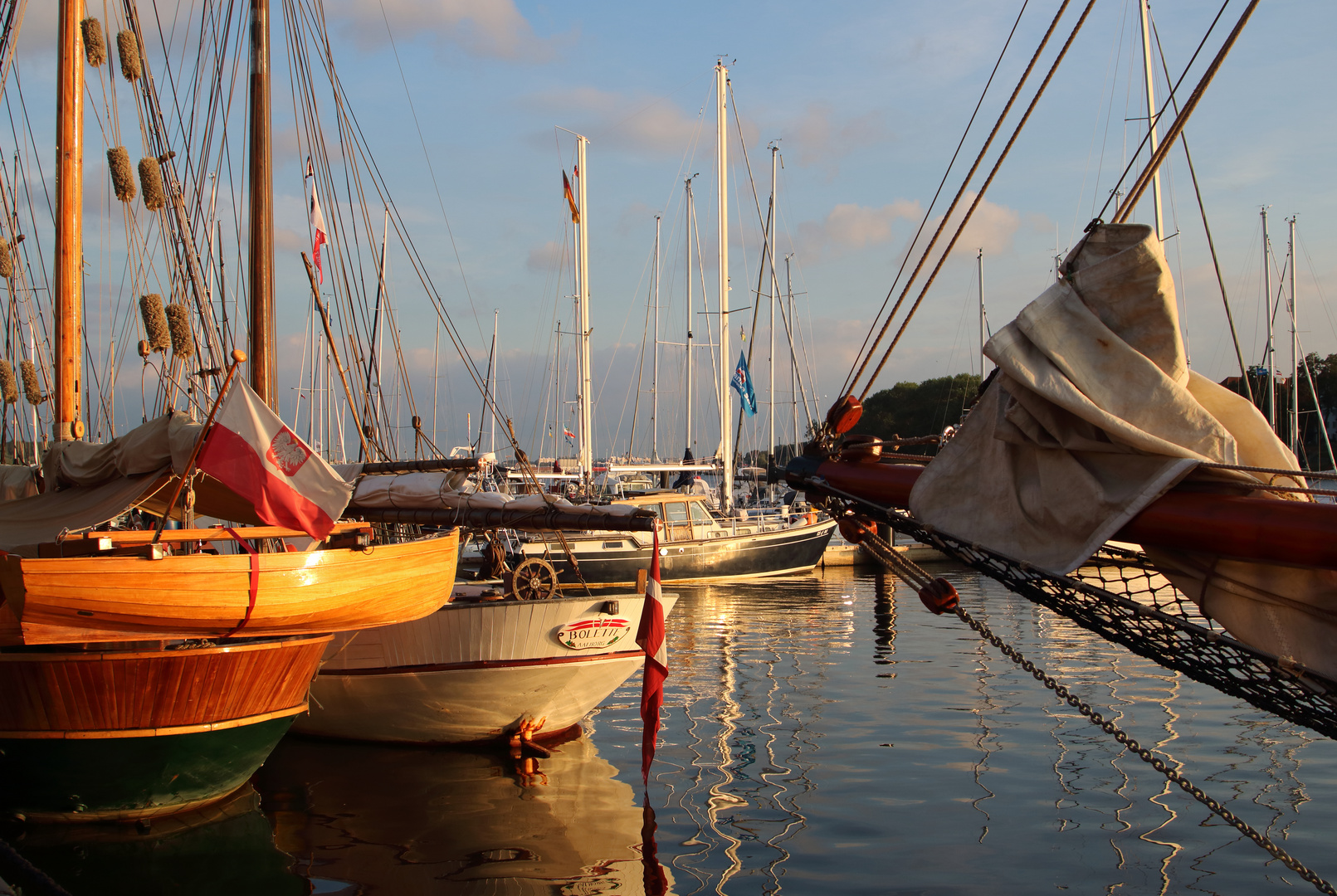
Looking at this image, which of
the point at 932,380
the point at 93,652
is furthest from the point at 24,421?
the point at 932,380

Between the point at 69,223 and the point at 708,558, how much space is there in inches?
796

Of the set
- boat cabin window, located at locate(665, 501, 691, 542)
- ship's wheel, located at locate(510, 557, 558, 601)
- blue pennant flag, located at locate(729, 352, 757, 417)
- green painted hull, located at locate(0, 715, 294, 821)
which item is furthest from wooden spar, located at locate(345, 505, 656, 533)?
blue pennant flag, located at locate(729, 352, 757, 417)

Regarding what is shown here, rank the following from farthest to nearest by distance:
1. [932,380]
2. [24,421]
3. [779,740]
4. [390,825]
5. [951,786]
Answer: [932,380], [24,421], [779,740], [951,786], [390,825]

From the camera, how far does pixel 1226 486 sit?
3.86m

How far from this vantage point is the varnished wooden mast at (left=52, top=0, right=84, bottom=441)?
12062mm

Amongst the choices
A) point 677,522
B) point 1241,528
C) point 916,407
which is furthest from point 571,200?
point 916,407

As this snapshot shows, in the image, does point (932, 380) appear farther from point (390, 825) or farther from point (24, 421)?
point (390, 825)

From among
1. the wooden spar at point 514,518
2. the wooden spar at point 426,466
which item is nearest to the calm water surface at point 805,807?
Answer: the wooden spar at point 514,518

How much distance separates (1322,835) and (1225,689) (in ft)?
17.1

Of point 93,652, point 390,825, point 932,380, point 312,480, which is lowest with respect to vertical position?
point 390,825

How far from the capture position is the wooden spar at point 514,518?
39.9 ft

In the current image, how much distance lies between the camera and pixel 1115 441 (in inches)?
162

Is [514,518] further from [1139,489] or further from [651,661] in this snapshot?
[1139,489]

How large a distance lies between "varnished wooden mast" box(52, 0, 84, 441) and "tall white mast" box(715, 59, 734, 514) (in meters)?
22.2
